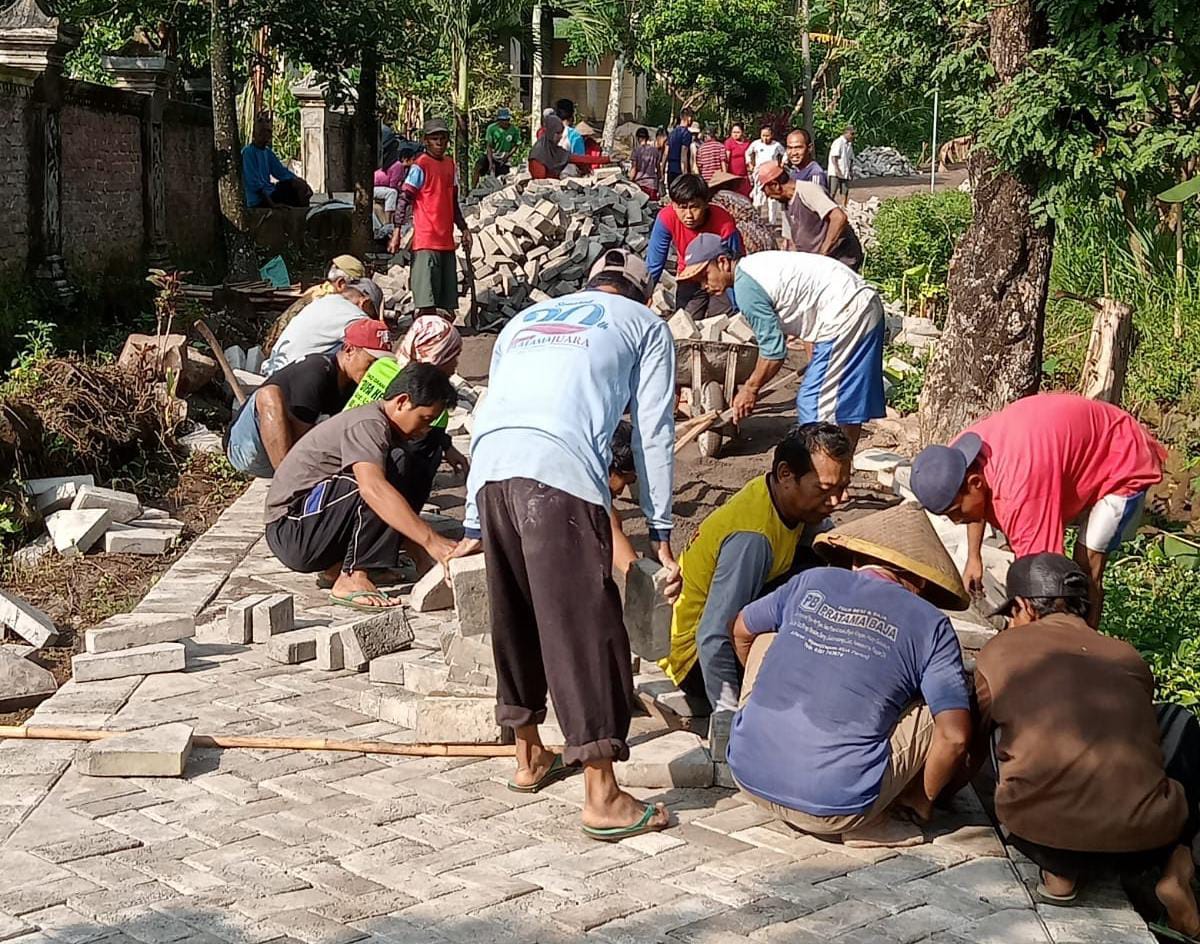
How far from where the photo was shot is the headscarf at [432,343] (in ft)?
24.1

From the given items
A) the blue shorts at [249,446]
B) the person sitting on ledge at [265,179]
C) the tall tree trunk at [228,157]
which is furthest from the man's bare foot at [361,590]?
the person sitting on ledge at [265,179]

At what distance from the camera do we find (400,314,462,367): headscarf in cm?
735

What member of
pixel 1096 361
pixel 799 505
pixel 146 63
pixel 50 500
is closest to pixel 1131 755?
pixel 799 505

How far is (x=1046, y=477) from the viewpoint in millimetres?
5371

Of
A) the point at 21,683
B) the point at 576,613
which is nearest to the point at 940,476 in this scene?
the point at 576,613

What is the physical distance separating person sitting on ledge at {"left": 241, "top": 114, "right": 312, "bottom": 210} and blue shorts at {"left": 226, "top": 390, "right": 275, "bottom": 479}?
30.7 feet

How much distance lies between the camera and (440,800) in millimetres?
4551

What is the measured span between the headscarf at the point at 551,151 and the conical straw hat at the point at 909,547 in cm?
1600

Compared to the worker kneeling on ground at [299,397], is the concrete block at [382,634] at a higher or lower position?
lower

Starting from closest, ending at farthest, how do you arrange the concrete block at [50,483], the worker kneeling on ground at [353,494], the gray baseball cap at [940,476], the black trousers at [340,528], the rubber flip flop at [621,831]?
the rubber flip flop at [621,831] < the gray baseball cap at [940,476] < the worker kneeling on ground at [353,494] < the black trousers at [340,528] < the concrete block at [50,483]

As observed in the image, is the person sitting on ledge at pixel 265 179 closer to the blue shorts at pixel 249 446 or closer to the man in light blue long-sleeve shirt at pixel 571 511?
the blue shorts at pixel 249 446

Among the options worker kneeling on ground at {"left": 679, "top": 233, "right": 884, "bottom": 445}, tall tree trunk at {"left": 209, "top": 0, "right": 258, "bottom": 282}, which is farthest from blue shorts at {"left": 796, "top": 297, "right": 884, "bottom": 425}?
tall tree trunk at {"left": 209, "top": 0, "right": 258, "bottom": 282}

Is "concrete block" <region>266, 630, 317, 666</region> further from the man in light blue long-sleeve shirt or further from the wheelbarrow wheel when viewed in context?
the wheelbarrow wheel

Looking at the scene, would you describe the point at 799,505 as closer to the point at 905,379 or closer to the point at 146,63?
the point at 905,379
